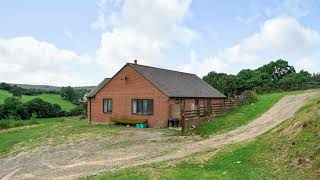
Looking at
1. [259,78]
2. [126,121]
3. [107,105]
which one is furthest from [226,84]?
[126,121]

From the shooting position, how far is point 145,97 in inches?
1608

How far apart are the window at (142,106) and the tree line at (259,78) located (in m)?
38.5

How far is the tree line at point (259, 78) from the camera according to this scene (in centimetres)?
8156

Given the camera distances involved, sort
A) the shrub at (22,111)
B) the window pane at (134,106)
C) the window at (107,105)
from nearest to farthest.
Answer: the window pane at (134,106) → the window at (107,105) → the shrub at (22,111)

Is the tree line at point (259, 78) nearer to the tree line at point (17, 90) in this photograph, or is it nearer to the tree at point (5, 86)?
the tree line at point (17, 90)

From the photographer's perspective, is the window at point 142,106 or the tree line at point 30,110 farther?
the tree line at point 30,110

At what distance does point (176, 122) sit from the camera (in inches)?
1535

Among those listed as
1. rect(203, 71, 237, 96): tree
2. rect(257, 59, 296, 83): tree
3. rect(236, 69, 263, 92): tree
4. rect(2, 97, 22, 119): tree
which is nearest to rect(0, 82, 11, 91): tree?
rect(2, 97, 22, 119): tree

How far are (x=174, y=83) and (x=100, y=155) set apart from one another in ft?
71.6

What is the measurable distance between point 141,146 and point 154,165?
25.6 ft

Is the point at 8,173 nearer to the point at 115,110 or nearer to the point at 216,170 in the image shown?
the point at 216,170

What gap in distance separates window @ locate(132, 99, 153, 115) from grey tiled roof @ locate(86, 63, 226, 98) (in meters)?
2.09

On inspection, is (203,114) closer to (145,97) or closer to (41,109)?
(145,97)

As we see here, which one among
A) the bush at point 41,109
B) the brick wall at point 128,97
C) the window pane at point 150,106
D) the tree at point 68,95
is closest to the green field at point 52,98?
the tree at point 68,95
